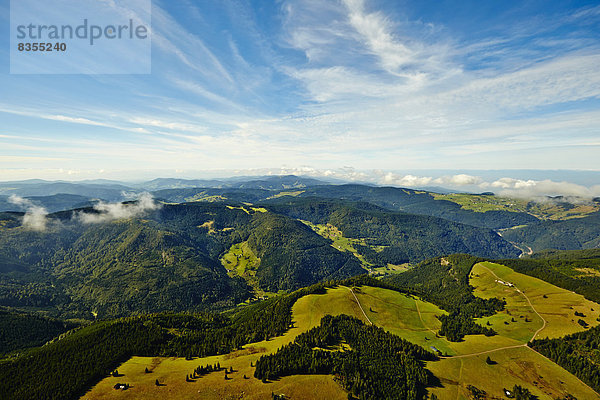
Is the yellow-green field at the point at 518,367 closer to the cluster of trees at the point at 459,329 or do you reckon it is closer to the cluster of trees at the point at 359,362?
the cluster of trees at the point at 459,329

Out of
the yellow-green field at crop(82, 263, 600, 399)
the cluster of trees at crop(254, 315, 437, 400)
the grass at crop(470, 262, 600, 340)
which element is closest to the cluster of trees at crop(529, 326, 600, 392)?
the yellow-green field at crop(82, 263, 600, 399)

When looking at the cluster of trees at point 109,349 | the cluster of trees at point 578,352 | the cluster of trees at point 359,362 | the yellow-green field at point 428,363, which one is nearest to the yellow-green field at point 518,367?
the yellow-green field at point 428,363

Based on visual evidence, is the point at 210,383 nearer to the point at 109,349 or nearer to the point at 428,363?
the point at 109,349

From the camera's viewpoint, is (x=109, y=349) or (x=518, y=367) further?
(x=109, y=349)

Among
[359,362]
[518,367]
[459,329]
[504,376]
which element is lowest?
[459,329]

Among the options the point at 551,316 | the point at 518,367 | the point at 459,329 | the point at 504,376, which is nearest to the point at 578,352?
the point at 518,367

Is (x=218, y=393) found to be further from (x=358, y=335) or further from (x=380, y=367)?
(x=358, y=335)

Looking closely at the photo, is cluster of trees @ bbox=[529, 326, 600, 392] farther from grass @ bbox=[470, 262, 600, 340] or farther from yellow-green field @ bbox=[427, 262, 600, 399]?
grass @ bbox=[470, 262, 600, 340]

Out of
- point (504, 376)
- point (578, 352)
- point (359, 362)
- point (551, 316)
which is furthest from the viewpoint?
point (551, 316)
